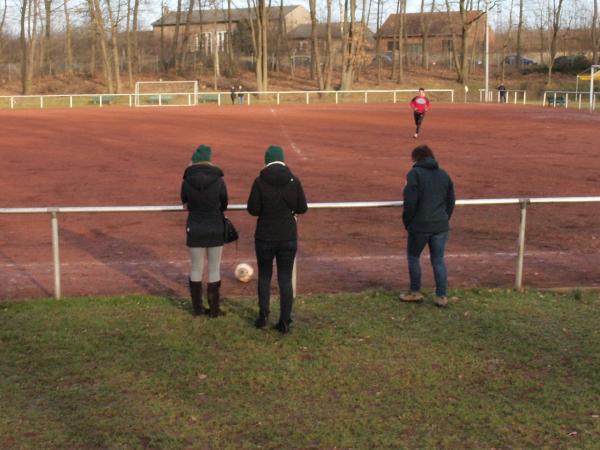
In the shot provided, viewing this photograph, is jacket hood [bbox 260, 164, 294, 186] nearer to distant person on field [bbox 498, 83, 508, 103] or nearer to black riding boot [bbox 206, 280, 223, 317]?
black riding boot [bbox 206, 280, 223, 317]

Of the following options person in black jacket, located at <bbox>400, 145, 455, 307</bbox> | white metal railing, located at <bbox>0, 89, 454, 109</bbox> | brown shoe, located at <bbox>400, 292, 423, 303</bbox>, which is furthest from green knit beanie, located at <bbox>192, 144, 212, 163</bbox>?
white metal railing, located at <bbox>0, 89, 454, 109</bbox>

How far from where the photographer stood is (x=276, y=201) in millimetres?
7086

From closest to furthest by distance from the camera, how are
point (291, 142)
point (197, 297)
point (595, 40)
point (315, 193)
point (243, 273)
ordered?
point (197, 297) < point (243, 273) < point (315, 193) < point (291, 142) < point (595, 40)

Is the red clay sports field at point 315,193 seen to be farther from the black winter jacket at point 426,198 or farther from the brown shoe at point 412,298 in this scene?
the black winter jacket at point 426,198

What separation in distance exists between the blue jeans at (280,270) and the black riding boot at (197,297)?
0.66 meters

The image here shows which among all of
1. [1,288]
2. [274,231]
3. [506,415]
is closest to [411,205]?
[274,231]

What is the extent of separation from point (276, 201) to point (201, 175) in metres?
0.79

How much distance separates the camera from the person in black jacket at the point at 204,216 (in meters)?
7.40

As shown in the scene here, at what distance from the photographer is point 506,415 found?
534 centimetres

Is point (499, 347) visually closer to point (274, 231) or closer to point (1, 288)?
point (274, 231)

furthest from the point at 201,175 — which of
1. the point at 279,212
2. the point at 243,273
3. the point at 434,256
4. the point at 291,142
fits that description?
the point at 291,142

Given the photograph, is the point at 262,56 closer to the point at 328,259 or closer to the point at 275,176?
the point at 328,259

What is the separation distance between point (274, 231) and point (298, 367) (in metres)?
1.35

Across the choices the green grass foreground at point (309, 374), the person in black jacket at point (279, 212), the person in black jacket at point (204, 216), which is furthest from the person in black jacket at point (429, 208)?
the person in black jacket at point (204, 216)
